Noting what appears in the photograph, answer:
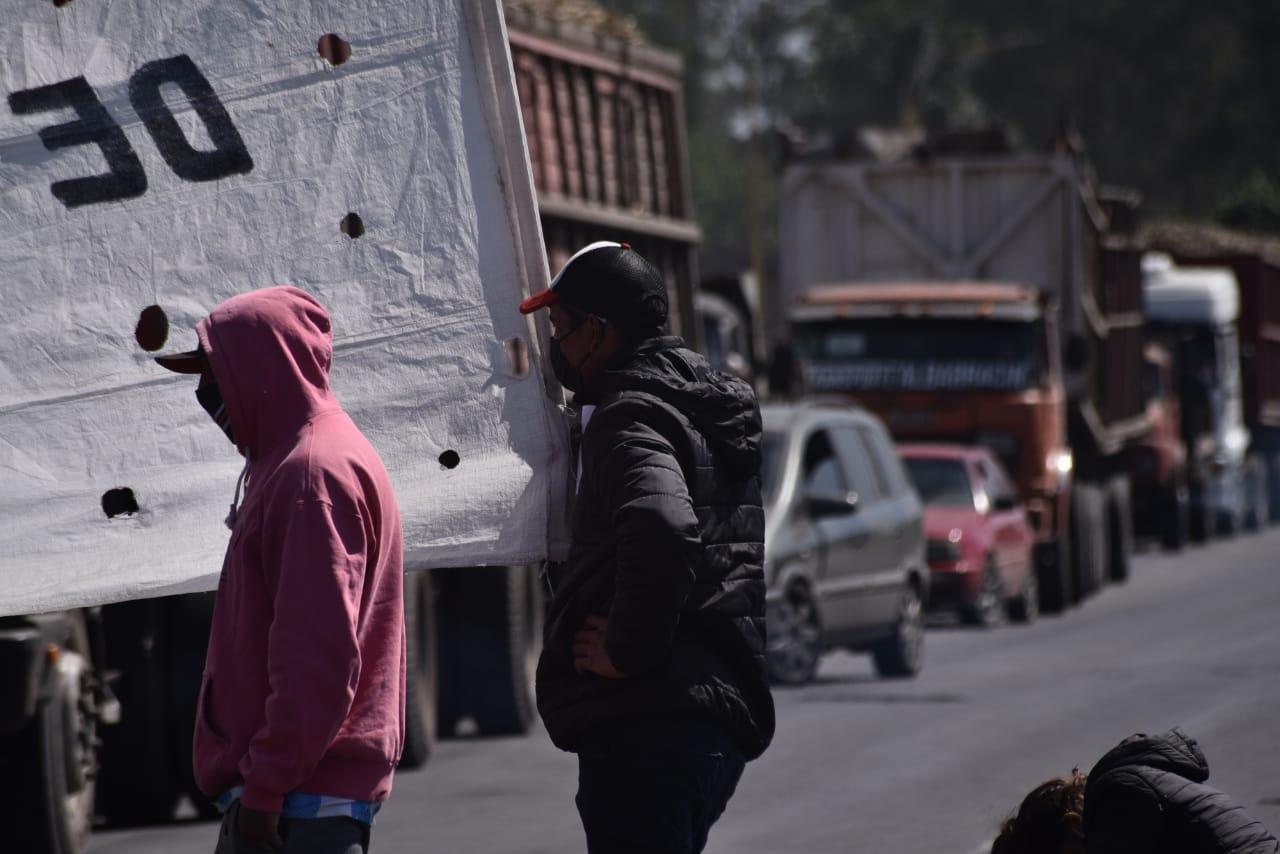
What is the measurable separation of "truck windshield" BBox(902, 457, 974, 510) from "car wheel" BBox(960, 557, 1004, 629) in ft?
2.01

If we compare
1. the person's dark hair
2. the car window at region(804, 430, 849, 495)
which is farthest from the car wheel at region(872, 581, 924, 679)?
the person's dark hair

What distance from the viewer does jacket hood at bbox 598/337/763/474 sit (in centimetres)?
440

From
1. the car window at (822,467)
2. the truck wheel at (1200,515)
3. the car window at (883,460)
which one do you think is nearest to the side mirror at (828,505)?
the car window at (822,467)

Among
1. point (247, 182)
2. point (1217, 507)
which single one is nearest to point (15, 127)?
point (247, 182)

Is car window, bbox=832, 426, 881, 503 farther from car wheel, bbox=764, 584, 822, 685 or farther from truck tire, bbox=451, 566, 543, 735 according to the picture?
truck tire, bbox=451, 566, 543, 735

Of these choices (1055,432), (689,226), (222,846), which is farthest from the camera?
(1055,432)

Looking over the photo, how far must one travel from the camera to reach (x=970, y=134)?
24.1 m

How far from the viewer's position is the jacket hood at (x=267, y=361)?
3760mm

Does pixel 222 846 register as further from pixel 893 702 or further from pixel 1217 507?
pixel 1217 507

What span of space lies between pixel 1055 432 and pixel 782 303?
3357 mm

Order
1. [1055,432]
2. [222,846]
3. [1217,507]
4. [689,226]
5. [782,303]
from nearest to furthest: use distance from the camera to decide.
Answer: [222,846] → [689,226] → [1055,432] → [782,303] → [1217,507]

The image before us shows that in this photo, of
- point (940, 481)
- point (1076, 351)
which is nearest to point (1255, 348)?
point (1076, 351)

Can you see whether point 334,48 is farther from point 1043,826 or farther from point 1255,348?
point 1255,348

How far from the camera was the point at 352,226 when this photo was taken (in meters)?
4.67
